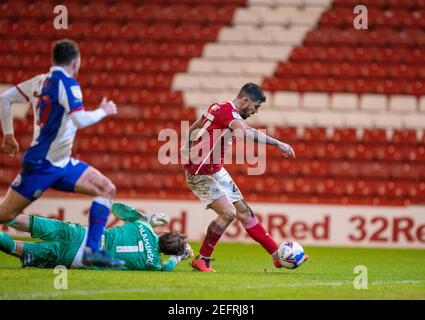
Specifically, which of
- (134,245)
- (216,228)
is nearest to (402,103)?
(216,228)

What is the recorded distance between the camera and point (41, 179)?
6.38 meters

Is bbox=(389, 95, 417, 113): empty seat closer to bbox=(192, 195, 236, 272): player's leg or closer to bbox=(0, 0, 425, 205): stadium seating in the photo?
A: bbox=(0, 0, 425, 205): stadium seating

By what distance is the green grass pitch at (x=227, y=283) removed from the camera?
6.14m

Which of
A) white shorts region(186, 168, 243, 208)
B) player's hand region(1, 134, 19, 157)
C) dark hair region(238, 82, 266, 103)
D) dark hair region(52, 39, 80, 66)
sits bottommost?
white shorts region(186, 168, 243, 208)

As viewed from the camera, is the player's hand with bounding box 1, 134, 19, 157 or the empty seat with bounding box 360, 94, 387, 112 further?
the empty seat with bounding box 360, 94, 387, 112

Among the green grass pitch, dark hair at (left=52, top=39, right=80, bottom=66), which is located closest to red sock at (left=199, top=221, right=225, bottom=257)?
the green grass pitch

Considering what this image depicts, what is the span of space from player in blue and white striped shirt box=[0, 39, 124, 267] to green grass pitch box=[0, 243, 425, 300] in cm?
41

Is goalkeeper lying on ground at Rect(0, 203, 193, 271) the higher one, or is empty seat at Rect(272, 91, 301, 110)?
empty seat at Rect(272, 91, 301, 110)

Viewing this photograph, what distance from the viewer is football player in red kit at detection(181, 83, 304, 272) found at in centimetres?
821

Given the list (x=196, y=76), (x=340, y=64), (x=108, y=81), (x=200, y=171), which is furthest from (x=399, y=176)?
(x=200, y=171)

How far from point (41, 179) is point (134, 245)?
1.51m

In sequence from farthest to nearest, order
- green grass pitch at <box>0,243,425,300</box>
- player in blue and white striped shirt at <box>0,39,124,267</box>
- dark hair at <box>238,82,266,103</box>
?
dark hair at <box>238,82,266,103</box>
player in blue and white striped shirt at <box>0,39,124,267</box>
green grass pitch at <box>0,243,425,300</box>

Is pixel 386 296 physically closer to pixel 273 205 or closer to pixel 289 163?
pixel 273 205
